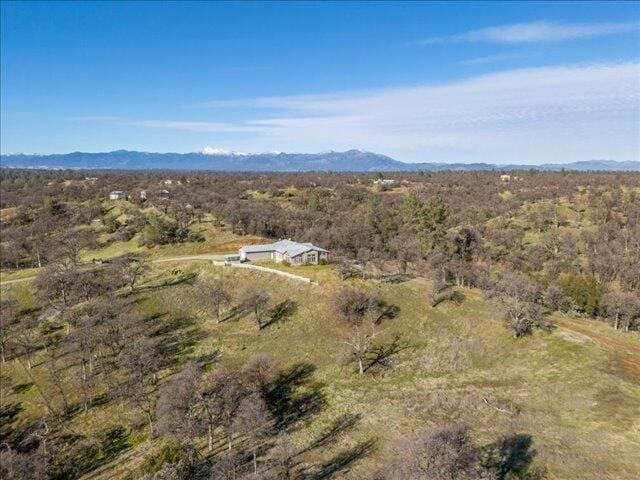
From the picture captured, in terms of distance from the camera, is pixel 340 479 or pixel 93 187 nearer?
pixel 340 479

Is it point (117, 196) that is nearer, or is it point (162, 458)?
point (162, 458)

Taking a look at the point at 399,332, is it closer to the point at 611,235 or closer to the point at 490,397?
the point at 490,397

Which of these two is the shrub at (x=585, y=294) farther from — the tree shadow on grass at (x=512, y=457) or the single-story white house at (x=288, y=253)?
the tree shadow on grass at (x=512, y=457)

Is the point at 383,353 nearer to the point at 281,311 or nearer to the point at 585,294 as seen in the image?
the point at 281,311

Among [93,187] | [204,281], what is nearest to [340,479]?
[204,281]

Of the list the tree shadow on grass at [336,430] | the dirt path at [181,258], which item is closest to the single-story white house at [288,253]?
the dirt path at [181,258]

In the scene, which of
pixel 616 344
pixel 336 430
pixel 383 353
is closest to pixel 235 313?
pixel 383 353

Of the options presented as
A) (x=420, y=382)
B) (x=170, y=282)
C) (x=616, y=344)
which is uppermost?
(x=616, y=344)
